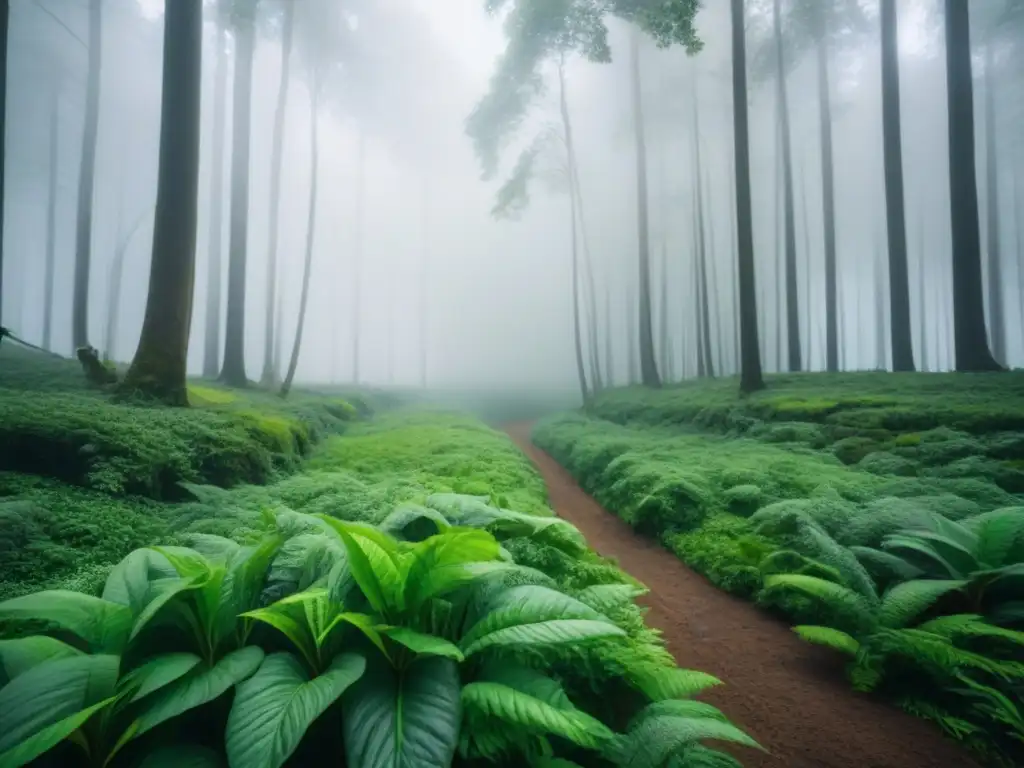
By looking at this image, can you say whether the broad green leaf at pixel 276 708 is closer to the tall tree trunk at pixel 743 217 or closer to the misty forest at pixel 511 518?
the misty forest at pixel 511 518

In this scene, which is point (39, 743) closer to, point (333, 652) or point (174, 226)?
point (333, 652)

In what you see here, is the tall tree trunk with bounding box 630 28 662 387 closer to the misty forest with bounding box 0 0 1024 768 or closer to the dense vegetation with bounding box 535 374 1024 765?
the misty forest with bounding box 0 0 1024 768

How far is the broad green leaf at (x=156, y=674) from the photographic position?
1486mm

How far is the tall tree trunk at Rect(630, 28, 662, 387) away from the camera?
1959 centimetres

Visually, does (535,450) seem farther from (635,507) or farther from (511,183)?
(511,183)

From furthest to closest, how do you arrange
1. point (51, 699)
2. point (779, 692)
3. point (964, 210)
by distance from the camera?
point (964, 210), point (779, 692), point (51, 699)

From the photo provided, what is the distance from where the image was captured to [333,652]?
74.5 inches

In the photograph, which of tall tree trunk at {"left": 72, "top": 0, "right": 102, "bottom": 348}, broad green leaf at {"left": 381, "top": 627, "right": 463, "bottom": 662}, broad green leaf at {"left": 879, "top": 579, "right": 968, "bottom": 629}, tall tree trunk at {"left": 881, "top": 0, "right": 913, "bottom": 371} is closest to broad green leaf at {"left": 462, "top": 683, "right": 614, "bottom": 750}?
broad green leaf at {"left": 381, "top": 627, "right": 463, "bottom": 662}

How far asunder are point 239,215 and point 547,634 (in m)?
19.1

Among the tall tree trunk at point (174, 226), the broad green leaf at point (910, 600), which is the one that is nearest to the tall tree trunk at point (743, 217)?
the broad green leaf at point (910, 600)

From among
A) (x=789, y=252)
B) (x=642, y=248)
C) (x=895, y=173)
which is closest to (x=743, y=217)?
(x=895, y=173)

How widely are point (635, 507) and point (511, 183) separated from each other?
Answer: 1674 cm

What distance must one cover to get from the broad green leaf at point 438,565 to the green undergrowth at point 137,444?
3785mm

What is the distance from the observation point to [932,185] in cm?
3381
